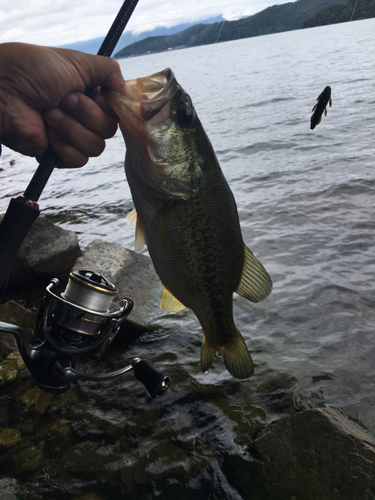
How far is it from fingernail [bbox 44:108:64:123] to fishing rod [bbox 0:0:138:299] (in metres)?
0.18

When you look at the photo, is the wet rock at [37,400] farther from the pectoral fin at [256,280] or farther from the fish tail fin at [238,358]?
the pectoral fin at [256,280]

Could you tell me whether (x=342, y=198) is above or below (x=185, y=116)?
below

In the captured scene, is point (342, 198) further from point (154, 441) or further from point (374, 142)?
point (154, 441)

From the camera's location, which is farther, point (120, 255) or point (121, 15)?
point (120, 255)

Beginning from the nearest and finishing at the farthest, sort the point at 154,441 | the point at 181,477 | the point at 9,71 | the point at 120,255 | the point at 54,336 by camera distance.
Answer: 1. the point at 9,71
2. the point at 54,336
3. the point at 181,477
4. the point at 154,441
5. the point at 120,255

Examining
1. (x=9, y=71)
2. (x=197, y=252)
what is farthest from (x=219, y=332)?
(x=9, y=71)

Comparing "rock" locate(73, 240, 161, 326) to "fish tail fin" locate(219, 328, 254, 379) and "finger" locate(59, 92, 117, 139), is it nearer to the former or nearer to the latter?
"fish tail fin" locate(219, 328, 254, 379)

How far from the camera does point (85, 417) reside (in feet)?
10.9

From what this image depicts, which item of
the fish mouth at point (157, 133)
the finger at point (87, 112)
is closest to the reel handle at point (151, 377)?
the fish mouth at point (157, 133)

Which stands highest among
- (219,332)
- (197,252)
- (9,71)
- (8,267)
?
(9,71)

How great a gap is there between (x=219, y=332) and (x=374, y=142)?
33.1 ft

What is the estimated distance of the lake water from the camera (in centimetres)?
345

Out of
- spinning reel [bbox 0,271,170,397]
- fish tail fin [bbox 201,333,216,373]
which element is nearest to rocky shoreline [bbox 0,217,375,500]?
spinning reel [bbox 0,271,170,397]

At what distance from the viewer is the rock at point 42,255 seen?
5.87 metres
